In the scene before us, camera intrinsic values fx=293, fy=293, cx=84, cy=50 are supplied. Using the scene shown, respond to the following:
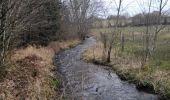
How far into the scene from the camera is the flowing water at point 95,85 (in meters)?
15.6

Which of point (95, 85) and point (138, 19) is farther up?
point (138, 19)

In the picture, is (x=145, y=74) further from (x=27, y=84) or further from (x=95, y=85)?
(x=27, y=84)

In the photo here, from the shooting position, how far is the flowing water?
616 inches

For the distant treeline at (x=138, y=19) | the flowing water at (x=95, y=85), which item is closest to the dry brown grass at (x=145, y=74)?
the flowing water at (x=95, y=85)

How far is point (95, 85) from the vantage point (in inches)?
729

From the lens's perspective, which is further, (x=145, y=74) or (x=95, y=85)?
(x=145, y=74)

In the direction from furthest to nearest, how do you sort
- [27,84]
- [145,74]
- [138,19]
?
[138,19] → [145,74] → [27,84]

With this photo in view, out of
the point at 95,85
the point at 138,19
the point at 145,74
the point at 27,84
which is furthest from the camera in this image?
the point at 138,19

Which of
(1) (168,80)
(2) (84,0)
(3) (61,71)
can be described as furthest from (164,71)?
(2) (84,0)

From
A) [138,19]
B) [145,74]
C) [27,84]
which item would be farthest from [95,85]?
[138,19]

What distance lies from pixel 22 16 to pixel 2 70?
3.23 metres

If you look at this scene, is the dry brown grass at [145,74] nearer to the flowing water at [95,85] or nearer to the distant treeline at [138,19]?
the flowing water at [95,85]

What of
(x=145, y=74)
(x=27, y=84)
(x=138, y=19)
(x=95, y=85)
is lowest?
(x=95, y=85)

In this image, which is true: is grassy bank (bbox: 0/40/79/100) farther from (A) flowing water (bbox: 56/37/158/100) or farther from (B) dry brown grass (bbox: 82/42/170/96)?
(B) dry brown grass (bbox: 82/42/170/96)
